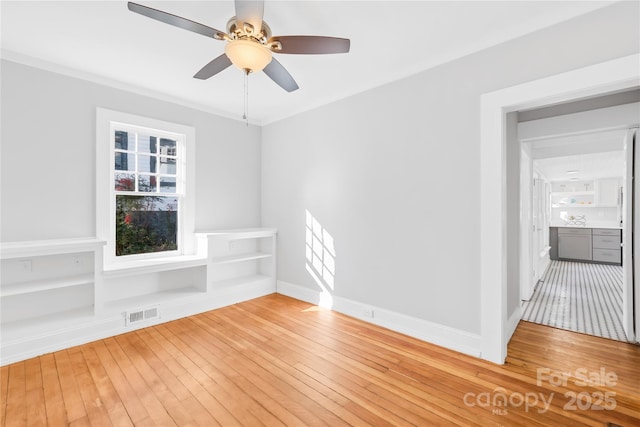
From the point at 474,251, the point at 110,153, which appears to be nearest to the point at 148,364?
the point at 110,153

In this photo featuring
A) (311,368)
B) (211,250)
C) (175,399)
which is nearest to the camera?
(175,399)

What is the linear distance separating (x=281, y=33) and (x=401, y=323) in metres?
3.09

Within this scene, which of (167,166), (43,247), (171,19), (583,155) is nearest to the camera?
(171,19)

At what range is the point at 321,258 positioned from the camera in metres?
3.92

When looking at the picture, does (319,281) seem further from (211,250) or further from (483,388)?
(483,388)

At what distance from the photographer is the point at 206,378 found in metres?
2.25

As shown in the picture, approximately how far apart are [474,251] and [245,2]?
264 centimetres

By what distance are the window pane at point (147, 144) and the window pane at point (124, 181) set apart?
14.4 inches

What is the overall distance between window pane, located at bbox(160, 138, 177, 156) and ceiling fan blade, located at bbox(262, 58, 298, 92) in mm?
2242

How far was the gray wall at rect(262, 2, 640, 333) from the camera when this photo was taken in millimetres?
2207

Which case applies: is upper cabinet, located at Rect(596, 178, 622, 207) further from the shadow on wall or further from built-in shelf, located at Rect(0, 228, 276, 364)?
built-in shelf, located at Rect(0, 228, 276, 364)

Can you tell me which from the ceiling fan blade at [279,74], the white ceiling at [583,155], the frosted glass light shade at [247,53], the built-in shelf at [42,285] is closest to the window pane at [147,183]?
the built-in shelf at [42,285]

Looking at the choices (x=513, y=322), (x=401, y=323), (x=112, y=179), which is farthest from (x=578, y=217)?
(x=112, y=179)

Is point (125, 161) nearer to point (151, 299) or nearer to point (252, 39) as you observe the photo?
point (151, 299)
